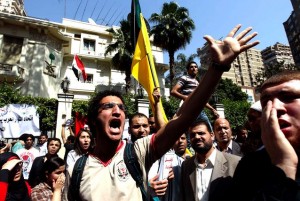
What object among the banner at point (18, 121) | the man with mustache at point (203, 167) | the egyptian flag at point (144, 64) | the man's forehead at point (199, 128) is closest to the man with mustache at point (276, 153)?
the man with mustache at point (203, 167)

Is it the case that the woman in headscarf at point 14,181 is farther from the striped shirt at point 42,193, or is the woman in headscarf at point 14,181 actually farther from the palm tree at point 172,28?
the palm tree at point 172,28

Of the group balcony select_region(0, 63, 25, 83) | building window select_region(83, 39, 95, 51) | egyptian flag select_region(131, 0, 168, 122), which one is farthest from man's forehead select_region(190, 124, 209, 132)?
building window select_region(83, 39, 95, 51)

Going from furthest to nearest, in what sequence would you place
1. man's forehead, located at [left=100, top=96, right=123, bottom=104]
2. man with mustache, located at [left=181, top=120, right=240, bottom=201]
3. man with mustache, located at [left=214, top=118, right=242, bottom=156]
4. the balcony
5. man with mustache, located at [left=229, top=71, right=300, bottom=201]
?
the balcony → man with mustache, located at [left=214, top=118, right=242, bottom=156] → man with mustache, located at [left=181, top=120, right=240, bottom=201] → man's forehead, located at [left=100, top=96, right=123, bottom=104] → man with mustache, located at [left=229, top=71, right=300, bottom=201]

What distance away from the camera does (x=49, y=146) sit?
5.68m

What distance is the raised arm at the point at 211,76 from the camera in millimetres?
1553

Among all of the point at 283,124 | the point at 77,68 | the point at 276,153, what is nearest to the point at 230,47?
the point at 283,124

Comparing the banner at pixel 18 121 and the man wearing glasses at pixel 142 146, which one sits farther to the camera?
the banner at pixel 18 121

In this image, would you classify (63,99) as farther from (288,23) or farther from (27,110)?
(288,23)

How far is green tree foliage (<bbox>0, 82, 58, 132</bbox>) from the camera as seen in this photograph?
52.1 feet

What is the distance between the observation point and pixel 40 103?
17.1m

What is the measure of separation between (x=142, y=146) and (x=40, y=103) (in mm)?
16903

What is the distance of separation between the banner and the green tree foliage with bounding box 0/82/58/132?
547 centimetres

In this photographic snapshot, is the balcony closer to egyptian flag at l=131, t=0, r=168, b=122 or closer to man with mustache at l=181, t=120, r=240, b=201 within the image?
egyptian flag at l=131, t=0, r=168, b=122

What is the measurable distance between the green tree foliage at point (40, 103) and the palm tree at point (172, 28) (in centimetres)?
1100
